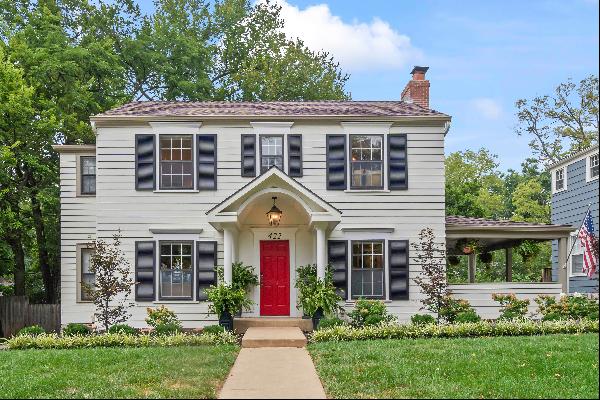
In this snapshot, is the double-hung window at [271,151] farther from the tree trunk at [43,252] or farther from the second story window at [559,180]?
the second story window at [559,180]

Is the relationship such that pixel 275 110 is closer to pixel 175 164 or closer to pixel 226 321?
pixel 175 164

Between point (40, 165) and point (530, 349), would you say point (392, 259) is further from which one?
point (40, 165)

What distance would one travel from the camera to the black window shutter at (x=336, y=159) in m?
18.5

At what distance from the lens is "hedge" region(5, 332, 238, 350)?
48.5ft

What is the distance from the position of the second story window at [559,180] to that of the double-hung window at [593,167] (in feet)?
7.95

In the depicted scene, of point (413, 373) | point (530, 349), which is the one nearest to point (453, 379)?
point (413, 373)

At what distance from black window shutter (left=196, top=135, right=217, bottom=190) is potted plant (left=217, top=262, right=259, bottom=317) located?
216 cm

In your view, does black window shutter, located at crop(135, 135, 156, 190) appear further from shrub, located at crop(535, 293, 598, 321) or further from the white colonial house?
shrub, located at crop(535, 293, 598, 321)

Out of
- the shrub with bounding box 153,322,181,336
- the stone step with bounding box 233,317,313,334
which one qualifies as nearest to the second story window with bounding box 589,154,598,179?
the stone step with bounding box 233,317,313,334

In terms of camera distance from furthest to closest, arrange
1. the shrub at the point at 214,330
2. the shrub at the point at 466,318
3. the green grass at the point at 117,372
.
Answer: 1. the shrub at the point at 466,318
2. the shrub at the point at 214,330
3. the green grass at the point at 117,372

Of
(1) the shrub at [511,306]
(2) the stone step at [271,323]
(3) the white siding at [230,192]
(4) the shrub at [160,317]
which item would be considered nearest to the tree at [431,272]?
(3) the white siding at [230,192]

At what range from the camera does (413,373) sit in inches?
395

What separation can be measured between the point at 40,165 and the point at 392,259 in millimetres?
11251

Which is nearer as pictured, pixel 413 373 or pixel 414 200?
pixel 413 373
